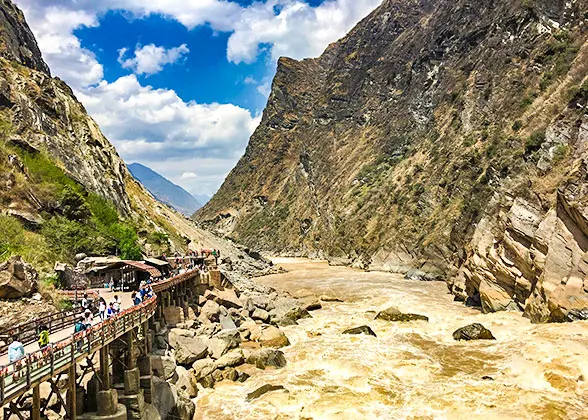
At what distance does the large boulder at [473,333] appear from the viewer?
29.6 metres

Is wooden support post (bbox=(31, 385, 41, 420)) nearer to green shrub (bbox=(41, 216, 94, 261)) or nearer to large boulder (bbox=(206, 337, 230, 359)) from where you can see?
large boulder (bbox=(206, 337, 230, 359))

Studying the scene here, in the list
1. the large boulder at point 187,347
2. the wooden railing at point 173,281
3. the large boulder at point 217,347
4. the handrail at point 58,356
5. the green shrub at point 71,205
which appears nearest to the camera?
the handrail at point 58,356

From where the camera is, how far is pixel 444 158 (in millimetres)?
81938

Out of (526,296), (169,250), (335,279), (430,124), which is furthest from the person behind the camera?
(430,124)

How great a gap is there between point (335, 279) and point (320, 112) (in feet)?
363

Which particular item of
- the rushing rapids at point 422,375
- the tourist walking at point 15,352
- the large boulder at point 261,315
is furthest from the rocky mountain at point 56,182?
the rushing rapids at point 422,375

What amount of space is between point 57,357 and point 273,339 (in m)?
18.4

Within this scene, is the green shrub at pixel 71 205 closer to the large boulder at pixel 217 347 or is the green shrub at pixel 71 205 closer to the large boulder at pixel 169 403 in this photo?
the large boulder at pixel 217 347

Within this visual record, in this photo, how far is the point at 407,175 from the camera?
9169 centimetres

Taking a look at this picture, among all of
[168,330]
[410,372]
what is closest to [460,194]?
→ [410,372]

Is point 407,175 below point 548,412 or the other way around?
the other way around

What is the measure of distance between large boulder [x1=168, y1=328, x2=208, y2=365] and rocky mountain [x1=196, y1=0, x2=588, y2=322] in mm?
24154

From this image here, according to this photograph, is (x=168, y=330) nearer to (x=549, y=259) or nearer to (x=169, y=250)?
(x=549, y=259)

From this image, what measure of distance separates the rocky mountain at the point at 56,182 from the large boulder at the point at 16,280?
454 cm
